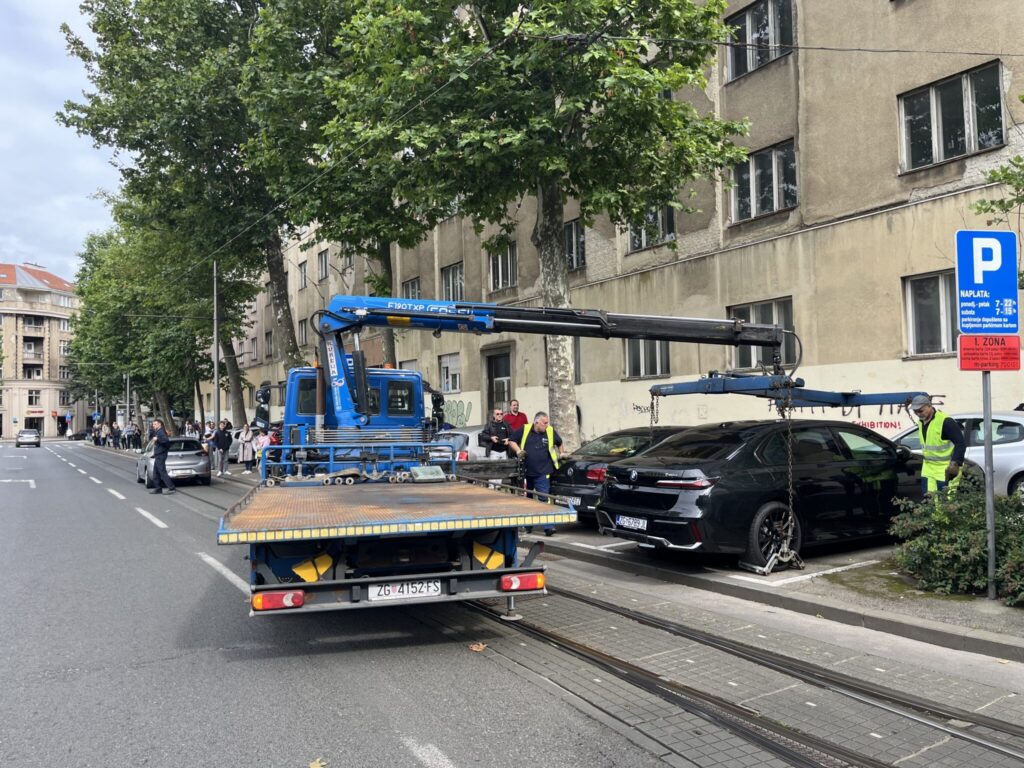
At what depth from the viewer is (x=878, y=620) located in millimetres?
6078

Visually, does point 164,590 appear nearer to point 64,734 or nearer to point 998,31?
point 64,734

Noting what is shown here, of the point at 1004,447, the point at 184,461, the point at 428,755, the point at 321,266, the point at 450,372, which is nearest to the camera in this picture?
the point at 428,755

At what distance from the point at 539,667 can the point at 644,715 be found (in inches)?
40.1

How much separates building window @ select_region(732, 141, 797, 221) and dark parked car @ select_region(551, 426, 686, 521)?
6857mm

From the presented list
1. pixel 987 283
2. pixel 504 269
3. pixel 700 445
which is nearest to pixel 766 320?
pixel 700 445

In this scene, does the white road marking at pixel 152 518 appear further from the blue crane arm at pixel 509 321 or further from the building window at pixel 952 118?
the building window at pixel 952 118

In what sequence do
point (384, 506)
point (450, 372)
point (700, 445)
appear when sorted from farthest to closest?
point (450, 372), point (700, 445), point (384, 506)

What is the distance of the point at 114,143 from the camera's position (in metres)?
24.3

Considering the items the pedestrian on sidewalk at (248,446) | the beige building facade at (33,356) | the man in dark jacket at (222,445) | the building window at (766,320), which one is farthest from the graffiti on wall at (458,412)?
the beige building facade at (33,356)

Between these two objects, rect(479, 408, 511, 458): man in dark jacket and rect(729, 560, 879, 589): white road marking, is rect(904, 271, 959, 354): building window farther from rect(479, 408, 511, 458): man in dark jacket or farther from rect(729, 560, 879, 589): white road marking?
rect(479, 408, 511, 458): man in dark jacket

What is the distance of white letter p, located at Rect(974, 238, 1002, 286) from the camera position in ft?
21.1

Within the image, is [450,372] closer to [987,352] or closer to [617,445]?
[617,445]

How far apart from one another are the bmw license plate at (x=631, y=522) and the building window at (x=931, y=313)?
7753 millimetres

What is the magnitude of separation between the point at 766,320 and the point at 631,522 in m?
9.39
